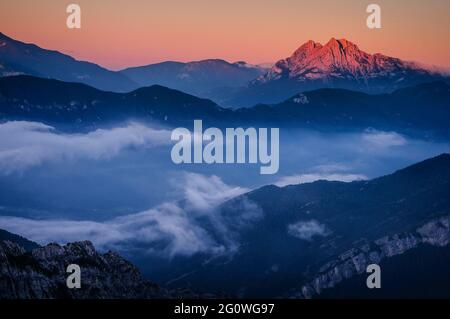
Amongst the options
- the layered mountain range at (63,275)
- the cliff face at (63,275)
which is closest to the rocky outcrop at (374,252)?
the layered mountain range at (63,275)

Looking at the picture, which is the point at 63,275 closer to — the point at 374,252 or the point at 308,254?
the point at 374,252

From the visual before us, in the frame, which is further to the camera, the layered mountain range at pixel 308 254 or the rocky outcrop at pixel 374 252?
the rocky outcrop at pixel 374 252

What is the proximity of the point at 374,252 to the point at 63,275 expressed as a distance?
3028 inches

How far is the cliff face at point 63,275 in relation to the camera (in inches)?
2985

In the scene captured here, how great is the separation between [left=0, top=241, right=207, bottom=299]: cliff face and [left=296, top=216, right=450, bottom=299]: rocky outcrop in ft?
145

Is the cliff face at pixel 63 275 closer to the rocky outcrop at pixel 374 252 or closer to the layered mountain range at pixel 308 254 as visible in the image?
the layered mountain range at pixel 308 254

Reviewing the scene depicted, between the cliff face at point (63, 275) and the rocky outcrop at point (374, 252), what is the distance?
44190mm

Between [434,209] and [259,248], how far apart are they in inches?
1821

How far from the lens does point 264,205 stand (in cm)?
18975

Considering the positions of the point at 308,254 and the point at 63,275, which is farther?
the point at 308,254

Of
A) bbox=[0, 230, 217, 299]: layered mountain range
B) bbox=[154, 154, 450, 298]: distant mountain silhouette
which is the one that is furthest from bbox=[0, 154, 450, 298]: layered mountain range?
bbox=[154, 154, 450, 298]: distant mountain silhouette

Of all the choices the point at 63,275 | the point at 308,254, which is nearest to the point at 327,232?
the point at 308,254

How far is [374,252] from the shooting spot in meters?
136
